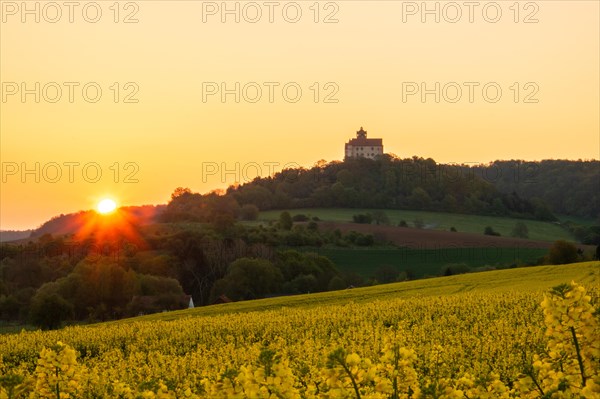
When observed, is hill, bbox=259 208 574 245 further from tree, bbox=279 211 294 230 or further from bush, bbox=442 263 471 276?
bush, bbox=442 263 471 276

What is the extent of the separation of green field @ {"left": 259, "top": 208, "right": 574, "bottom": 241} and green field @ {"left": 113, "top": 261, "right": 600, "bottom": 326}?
2324 inches

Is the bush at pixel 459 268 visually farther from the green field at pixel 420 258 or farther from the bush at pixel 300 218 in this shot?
the bush at pixel 300 218

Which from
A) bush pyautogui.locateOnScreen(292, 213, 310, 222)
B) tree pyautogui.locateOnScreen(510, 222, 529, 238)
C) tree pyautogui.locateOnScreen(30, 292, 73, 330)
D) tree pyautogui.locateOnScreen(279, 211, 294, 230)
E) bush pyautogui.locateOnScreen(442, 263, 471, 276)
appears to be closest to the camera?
tree pyautogui.locateOnScreen(30, 292, 73, 330)

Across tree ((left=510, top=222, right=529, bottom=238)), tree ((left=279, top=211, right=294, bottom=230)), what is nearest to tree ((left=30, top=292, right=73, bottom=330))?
tree ((left=279, top=211, right=294, bottom=230))

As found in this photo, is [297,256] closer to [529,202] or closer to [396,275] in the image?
[396,275]

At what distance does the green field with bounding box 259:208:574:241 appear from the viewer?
111 metres

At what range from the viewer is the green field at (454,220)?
363 feet

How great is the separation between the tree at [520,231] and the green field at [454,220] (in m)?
0.71

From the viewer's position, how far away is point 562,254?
67.3 meters

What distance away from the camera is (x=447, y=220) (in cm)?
11644

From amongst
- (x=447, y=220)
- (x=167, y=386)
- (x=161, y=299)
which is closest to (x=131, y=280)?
(x=161, y=299)

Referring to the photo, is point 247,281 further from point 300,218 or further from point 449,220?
point 449,220

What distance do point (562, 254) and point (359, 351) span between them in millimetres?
53345

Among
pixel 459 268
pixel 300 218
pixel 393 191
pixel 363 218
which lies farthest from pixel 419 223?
pixel 459 268
